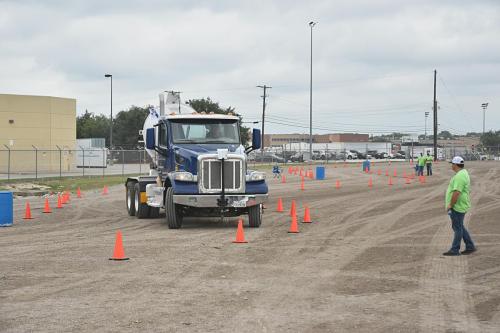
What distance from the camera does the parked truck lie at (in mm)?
17875

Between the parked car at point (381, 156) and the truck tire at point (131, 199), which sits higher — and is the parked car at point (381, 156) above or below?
above

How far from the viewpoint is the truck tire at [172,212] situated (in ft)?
59.9

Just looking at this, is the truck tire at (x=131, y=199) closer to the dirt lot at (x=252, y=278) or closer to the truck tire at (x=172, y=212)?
→ the dirt lot at (x=252, y=278)

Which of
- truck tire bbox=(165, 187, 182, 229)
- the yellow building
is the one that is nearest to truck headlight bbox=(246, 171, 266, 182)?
truck tire bbox=(165, 187, 182, 229)

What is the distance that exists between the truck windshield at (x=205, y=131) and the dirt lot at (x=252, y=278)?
2.33 metres

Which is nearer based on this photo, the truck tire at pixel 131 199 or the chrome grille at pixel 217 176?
the chrome grille at pixel 217 176

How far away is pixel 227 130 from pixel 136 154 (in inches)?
1962

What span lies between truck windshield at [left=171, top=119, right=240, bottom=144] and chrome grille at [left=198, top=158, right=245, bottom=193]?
1313mm

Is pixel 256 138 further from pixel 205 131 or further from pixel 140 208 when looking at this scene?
pixel 140 208

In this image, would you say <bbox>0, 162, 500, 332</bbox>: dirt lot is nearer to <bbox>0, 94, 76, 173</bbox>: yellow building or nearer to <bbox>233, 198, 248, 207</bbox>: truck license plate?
<bbox>233, 198, 248, 207</bbox>: truck license plate

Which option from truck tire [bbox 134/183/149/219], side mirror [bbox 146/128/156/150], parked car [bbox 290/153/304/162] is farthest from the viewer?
parked car [bbox 290/153/304/162]

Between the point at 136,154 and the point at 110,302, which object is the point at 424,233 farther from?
the point at 136,154

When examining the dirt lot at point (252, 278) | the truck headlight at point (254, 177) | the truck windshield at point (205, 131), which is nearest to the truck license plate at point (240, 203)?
the truck headlight at point (254, 177)

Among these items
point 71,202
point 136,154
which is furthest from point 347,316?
point 136,154
